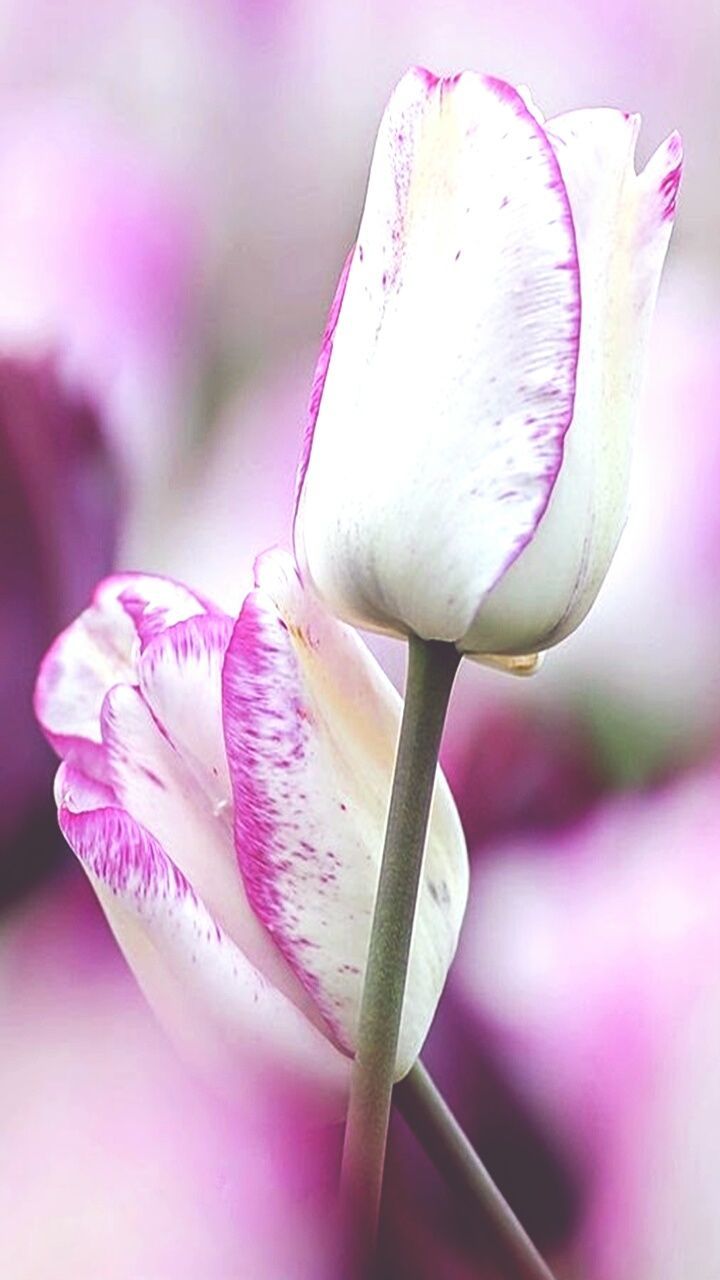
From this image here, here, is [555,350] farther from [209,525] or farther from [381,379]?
[209,525]

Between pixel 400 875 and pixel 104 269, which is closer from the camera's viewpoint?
pixel 400 875

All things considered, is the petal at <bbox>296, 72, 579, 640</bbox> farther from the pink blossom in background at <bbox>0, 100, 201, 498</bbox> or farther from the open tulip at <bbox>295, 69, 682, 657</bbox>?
the pink blossom in background at <bbox>0, 100, 201, 498</bbox>

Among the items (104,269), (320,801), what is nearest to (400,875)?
(320,801)

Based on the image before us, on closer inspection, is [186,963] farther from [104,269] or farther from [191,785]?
[104,269]

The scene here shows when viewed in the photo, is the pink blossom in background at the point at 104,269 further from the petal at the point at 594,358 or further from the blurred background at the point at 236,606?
the petal at the point at 594,358

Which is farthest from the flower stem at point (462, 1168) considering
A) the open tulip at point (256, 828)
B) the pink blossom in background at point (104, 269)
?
the pink blossom in background at point (104, 269)
